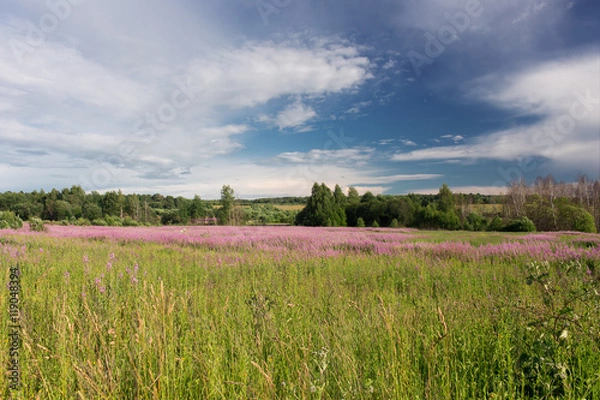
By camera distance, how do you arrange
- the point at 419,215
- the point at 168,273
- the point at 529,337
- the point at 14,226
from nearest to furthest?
the point at 529,337
the point at 168,273
the point at 14,226
the point at 419,215

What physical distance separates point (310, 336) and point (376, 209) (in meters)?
60.4

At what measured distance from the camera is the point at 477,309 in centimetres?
392

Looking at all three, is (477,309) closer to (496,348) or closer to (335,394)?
(496,348)

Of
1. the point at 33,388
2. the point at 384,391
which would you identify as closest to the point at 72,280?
the point at 33,388

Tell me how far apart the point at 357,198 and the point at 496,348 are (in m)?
75.6

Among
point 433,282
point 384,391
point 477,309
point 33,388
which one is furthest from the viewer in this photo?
point 433,282

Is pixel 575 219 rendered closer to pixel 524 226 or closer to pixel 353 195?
pixel 524 226

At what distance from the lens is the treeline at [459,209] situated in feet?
144

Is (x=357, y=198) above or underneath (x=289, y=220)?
above

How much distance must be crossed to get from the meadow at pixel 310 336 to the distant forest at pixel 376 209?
32.8 meters

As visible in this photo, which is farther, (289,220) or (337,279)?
(289,220)
